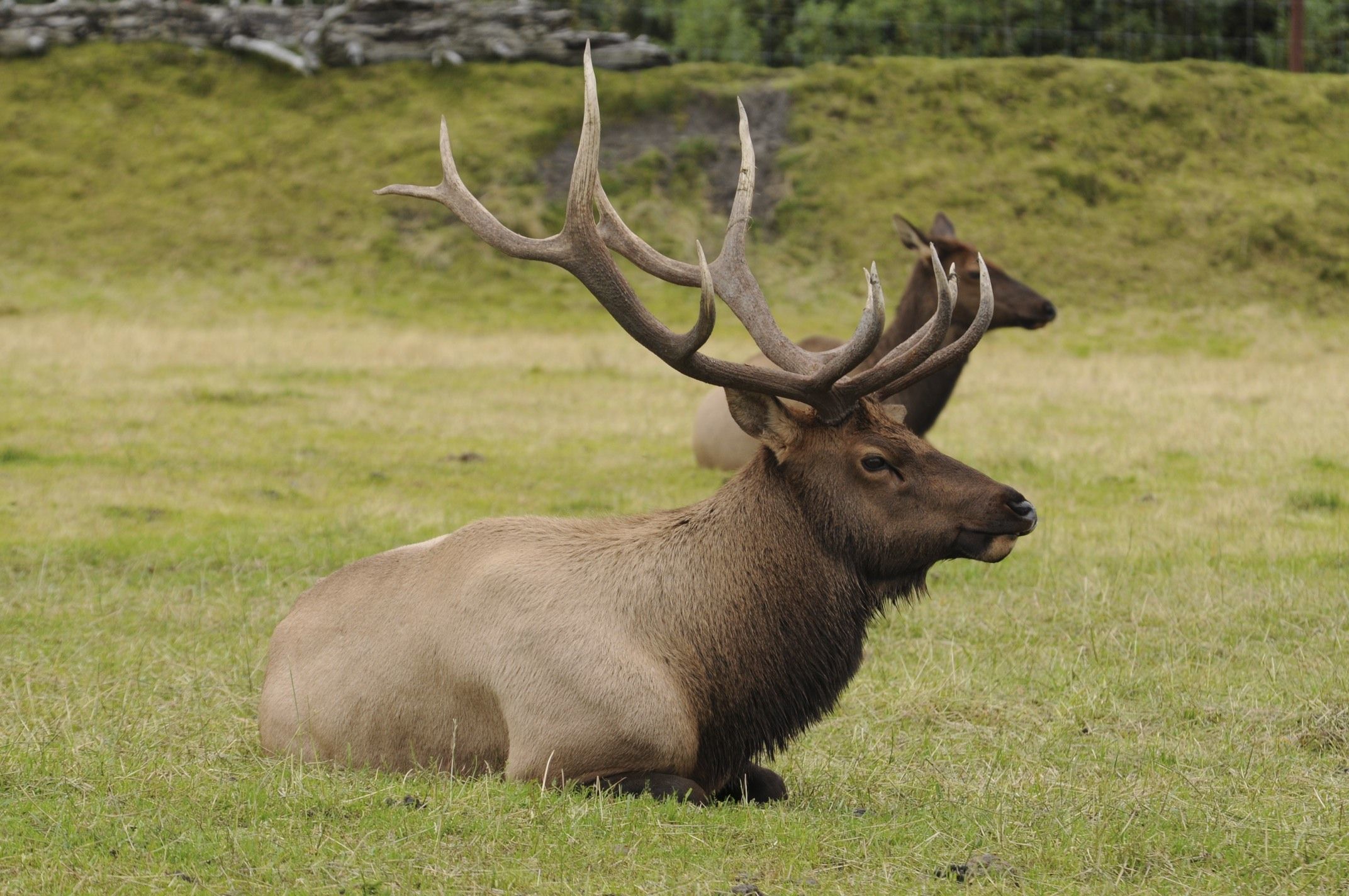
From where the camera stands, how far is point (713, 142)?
3866 cm

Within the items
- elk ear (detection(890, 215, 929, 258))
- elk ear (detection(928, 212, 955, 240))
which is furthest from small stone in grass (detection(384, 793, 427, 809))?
elk ear (detection(928, 212, 955, 240))

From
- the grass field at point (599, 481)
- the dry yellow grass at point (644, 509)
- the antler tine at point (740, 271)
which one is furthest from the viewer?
the antler tine at point (740, 271)

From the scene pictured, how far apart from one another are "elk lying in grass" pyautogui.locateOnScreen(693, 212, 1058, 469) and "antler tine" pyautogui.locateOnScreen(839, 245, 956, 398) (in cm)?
508

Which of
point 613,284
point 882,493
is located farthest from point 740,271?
point 882,493

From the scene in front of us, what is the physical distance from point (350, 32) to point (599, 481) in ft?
102

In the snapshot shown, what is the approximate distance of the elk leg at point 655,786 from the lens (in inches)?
217

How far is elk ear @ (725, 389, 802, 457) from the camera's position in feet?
20.2

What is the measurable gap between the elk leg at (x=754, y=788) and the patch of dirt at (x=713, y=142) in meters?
30.8

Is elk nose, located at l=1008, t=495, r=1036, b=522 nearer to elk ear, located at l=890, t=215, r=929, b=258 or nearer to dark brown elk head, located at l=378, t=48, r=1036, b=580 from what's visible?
dark brown elk head, located at l=378, t=48, r=1036, b=580

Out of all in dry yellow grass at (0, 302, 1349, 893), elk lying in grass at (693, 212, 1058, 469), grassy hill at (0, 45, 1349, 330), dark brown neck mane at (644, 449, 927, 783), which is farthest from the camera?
grassy hill at (0, 45, 1349, 330)

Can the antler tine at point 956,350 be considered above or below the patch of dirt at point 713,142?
above

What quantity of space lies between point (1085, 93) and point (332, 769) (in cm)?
3829

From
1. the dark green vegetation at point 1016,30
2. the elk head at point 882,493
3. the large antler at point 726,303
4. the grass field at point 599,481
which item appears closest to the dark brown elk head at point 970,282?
the grass field at point 599,481

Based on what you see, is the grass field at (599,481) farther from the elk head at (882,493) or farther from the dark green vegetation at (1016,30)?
the dark green vegetation at (1016,30)
